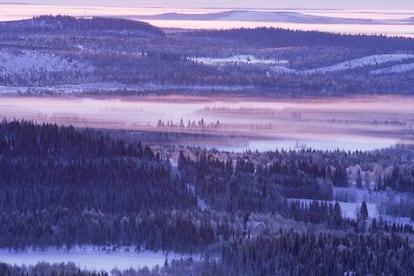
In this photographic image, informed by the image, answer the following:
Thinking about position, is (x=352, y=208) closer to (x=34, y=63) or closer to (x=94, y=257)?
(x=94, y=257)

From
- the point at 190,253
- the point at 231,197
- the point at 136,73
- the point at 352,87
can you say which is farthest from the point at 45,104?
the point at 190,253

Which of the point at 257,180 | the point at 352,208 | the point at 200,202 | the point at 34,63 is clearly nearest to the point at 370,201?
the point at 352,208

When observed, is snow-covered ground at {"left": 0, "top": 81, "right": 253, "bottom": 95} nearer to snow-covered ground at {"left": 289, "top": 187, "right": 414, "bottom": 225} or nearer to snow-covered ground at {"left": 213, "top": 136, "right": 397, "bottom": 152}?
snow-covered ground at {"left": 213, "top": 136, "right": 397, "bottom": 152}

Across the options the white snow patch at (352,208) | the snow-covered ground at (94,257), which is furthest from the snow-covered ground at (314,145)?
the snow-covered ground at (94,257)

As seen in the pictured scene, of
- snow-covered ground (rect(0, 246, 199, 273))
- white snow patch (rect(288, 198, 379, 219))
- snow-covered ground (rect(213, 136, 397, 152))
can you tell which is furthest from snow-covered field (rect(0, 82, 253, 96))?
snow-covered ground (rect(0, 246, 199, 273))

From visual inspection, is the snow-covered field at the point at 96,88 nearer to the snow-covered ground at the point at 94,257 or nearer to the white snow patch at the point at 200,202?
the white snow patch at the point at 200,202
